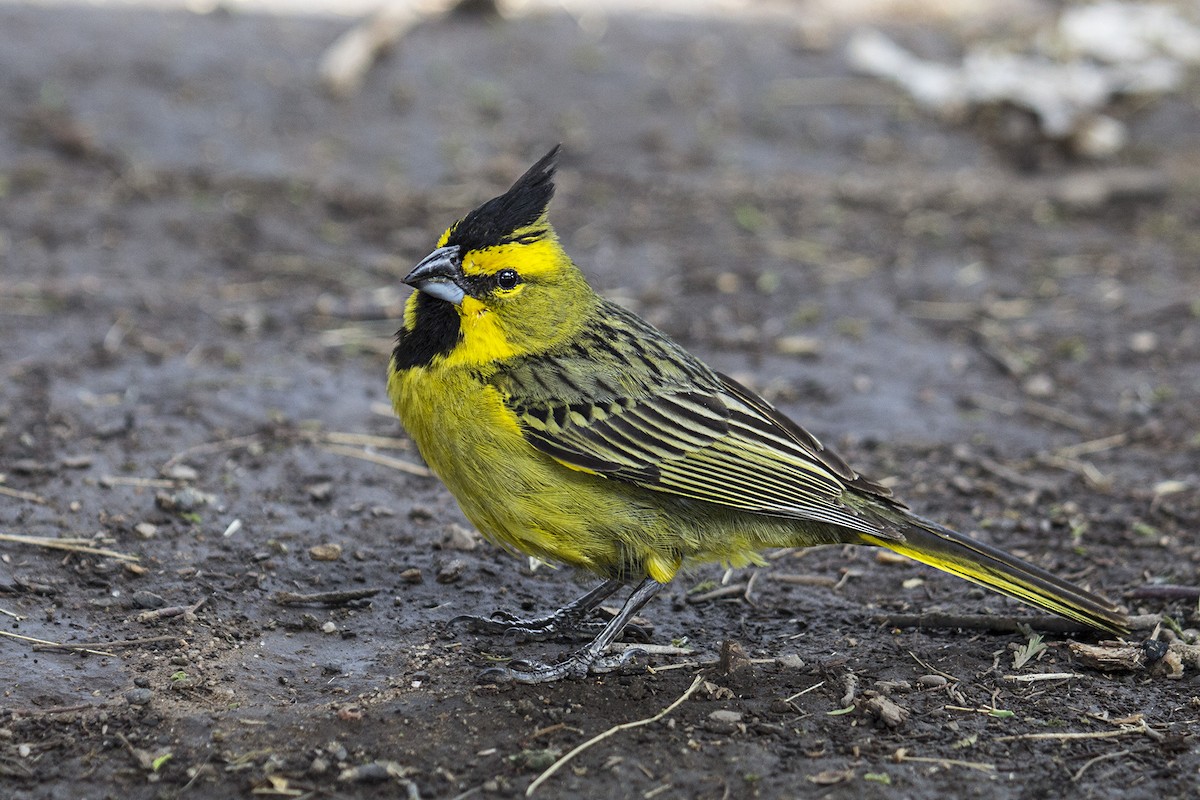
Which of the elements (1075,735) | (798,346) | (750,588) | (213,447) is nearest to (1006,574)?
(1075,735)

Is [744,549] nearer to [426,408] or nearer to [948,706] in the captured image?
[948,706]

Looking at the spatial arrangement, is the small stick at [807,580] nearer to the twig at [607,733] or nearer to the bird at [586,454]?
the bird at [586,454]

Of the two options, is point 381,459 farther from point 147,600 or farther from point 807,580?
point 807,580

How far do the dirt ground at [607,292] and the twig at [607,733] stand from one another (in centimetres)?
4

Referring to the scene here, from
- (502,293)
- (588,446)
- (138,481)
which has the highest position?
(502,293)

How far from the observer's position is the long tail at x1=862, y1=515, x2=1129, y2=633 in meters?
4.92

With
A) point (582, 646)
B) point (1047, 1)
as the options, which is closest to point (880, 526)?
point (582, 646)

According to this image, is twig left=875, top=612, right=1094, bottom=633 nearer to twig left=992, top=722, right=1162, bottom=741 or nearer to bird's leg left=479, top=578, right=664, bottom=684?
twig left=992, top=722, right=1162, bottom=741

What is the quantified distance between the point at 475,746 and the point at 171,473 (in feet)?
8.62

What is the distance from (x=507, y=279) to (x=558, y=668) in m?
1.51

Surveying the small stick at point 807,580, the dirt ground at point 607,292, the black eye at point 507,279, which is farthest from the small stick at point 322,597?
the small stick at point 807,580

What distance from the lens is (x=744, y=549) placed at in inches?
201

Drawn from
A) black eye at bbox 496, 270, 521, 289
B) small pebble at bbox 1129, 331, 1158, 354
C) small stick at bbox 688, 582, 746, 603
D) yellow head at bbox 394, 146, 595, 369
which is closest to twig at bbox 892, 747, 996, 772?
small stick at bbox 688, 582, 746, 603

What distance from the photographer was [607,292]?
9.16 meters
